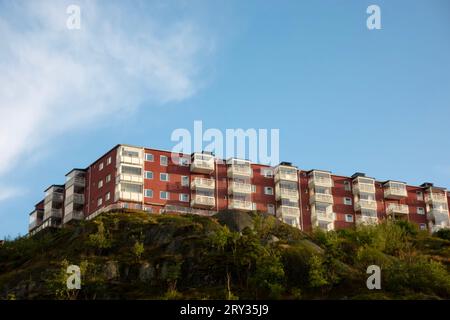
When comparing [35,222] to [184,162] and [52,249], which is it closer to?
[184,162]

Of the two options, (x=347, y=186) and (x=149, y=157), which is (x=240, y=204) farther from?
(x=347, y=186)

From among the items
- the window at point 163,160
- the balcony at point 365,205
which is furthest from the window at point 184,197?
the balcony at point 365,205

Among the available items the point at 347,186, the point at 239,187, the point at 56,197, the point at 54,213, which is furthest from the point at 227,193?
the point at 54,213

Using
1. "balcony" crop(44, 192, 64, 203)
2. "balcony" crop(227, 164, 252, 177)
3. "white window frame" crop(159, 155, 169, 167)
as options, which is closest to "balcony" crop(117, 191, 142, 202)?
"white window frame" crop(159, 155, 169, 167)

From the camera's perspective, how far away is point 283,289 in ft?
174

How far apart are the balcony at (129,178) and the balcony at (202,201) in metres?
8.48

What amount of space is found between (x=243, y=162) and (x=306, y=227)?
14.8 meters

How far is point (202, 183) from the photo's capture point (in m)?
102

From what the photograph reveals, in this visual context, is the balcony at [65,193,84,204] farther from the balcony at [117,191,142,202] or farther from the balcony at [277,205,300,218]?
the balcony at [277,205,300,218]

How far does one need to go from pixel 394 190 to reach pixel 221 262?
64.9m

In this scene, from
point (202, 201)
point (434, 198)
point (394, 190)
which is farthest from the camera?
point (434, 198)
